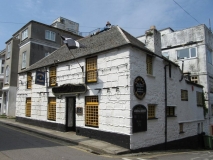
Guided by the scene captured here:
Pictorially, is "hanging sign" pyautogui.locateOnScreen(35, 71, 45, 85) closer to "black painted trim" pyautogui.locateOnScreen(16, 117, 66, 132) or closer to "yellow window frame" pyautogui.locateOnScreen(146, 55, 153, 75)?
"black painted trim" pyautogui.locateOnScreen(16, 117, 66, 132)

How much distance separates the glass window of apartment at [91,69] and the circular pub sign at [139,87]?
2.87 m

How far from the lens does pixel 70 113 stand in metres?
15.2

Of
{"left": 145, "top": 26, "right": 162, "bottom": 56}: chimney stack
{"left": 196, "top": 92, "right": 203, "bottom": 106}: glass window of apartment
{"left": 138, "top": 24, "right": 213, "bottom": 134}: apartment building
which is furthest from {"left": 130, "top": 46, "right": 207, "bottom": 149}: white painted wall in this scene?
{"left": 138, "top": 24, "right": 213, "bottom": 134}: apartment building

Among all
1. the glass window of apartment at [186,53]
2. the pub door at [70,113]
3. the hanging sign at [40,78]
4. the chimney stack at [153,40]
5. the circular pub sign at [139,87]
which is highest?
the glass window of apartment at [186,53]

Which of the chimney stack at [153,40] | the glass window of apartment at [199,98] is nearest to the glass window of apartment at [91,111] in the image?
the chimney stack at [153,40]

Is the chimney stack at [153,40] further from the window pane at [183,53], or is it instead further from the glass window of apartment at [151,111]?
the window pane at [183,53]

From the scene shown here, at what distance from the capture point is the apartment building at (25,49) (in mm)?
24875

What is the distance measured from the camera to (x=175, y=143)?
47.9ft

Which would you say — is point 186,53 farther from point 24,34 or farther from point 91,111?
point 24,34

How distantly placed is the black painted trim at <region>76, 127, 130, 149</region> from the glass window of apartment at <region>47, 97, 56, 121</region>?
3415mm

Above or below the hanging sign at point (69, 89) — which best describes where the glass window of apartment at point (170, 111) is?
below

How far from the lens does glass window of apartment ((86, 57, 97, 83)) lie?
13.0 meters

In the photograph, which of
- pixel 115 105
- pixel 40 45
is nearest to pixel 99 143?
pixel 115 105

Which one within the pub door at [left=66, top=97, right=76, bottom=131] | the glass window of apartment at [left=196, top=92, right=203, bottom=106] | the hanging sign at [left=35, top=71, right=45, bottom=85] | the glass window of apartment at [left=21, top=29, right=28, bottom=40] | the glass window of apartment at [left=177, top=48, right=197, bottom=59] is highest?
the glass window of apartment at [left=21, top=29, right=28, bottom=40]
